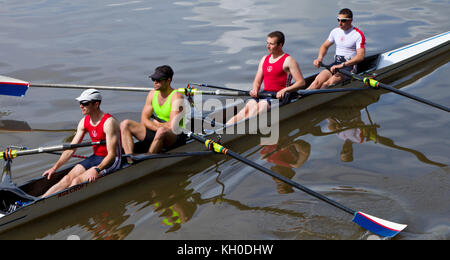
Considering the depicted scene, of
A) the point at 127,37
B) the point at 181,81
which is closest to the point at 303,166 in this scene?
the point at 181,81

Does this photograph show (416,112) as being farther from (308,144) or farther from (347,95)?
(308,144)

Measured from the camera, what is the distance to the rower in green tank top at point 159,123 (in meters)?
7.41

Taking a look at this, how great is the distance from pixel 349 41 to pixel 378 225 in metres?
5.87

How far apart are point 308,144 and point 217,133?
1.85 metres

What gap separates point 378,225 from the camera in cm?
603

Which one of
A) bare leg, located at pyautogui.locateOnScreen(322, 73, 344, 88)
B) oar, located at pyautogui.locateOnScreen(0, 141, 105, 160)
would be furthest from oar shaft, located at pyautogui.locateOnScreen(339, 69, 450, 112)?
oar, located at pyautogui.locateOnScreen(0, 141, 105, 160)

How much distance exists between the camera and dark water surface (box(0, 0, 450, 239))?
6.52 m

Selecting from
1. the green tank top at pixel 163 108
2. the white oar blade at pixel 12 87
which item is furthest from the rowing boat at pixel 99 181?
the white oar blade at pixel 12 87

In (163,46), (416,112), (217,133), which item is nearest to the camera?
(217,133)

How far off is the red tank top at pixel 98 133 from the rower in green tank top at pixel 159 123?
43 centimetres

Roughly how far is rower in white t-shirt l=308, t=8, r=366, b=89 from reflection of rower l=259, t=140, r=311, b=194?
2243mm

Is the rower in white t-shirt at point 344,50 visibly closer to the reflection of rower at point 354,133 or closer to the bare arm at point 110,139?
the reflection of rower at point 354,133

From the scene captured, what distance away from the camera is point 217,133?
8430 millimetres

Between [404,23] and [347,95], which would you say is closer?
[347,95]
